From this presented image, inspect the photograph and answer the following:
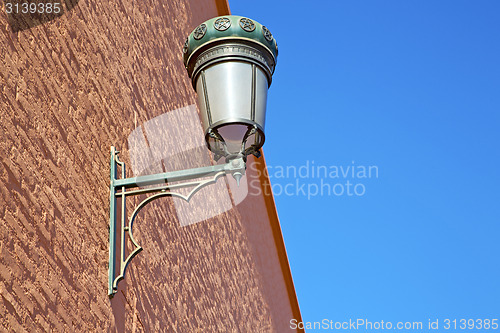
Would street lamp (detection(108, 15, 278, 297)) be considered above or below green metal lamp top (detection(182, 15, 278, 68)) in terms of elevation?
below

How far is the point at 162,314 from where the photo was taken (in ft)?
14.4

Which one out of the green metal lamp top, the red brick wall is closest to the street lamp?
the green metal lamp top

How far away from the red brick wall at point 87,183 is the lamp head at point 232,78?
0.72m

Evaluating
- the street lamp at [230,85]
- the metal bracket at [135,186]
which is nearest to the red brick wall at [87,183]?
the metal bracket at [135,186]

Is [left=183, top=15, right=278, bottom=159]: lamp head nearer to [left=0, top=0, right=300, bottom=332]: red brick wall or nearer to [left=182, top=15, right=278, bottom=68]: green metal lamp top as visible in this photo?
[left=182, top=15, right=278, bottom=68]: green metal lamp top

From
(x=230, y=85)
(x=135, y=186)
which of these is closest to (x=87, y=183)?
(x=135, y=186)

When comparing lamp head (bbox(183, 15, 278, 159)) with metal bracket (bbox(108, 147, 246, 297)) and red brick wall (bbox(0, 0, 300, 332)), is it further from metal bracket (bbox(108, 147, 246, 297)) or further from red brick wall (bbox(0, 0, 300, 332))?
red brick wall (bbox(0, 0, 300, 332))

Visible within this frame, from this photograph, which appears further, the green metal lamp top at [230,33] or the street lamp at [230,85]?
the green metal lamp top at [230,33]

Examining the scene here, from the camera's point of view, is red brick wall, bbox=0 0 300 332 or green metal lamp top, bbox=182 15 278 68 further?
green metal lamp top, bbox=182 15 278 68

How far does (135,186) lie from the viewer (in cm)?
343

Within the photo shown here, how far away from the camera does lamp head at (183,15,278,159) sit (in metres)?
2.92

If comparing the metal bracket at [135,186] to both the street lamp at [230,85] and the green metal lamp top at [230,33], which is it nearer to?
the street lamp at [230,85]

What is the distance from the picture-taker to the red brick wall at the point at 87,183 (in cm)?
283

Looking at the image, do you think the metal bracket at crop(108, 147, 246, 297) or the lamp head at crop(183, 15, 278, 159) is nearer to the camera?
the lamp head at crop(183, 15, 278, 159)
